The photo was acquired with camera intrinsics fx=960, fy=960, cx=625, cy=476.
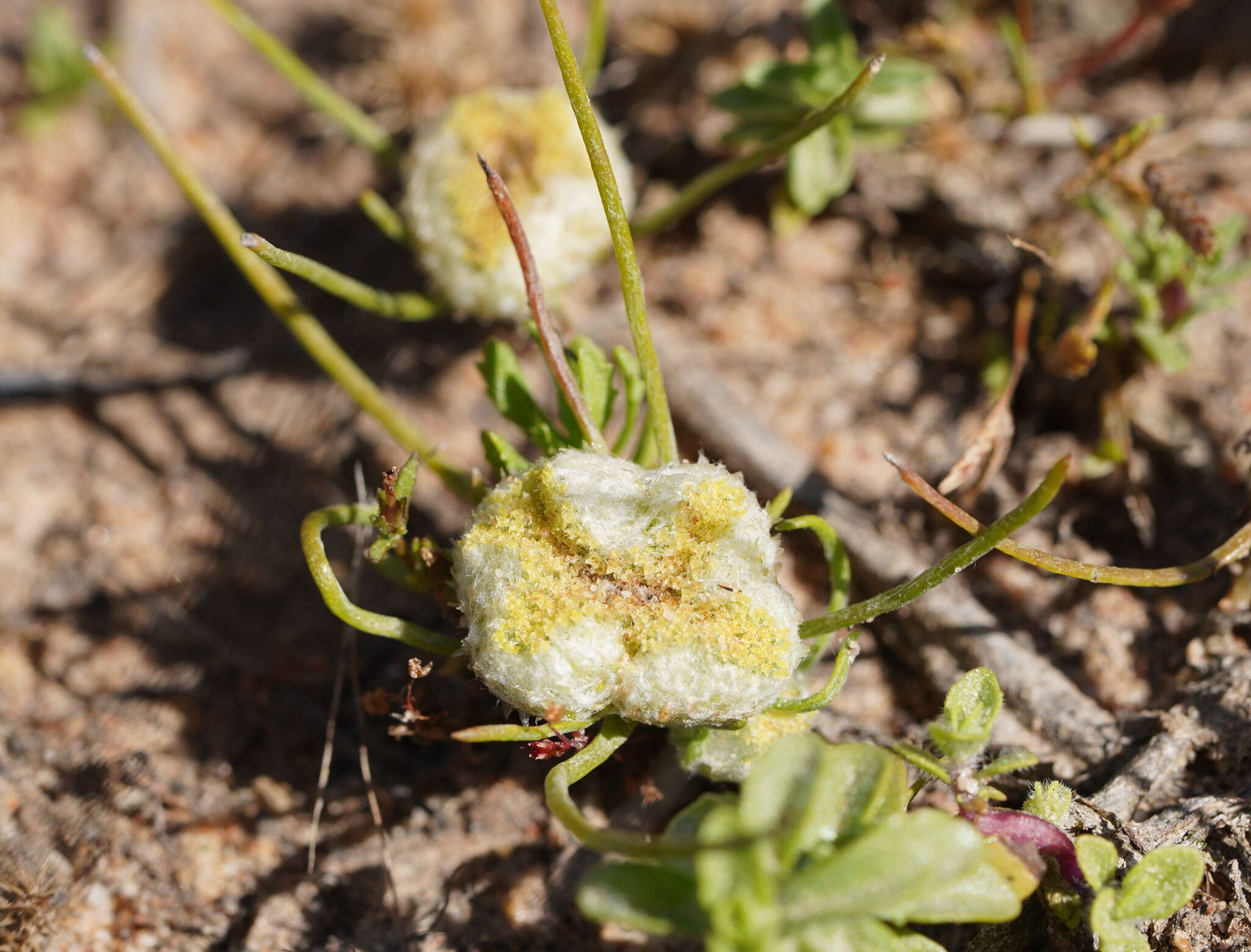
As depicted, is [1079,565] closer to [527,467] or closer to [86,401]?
[527,467]

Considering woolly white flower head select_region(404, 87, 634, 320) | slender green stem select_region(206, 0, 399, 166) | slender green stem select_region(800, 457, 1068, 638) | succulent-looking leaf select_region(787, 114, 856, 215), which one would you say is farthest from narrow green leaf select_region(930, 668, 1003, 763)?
slender green stem select_region(206, 0, 399, 166)

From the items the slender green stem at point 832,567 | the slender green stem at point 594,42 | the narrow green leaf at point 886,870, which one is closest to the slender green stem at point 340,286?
the slender green stem at point 594,42

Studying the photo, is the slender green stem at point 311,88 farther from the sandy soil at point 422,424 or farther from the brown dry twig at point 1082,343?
the brown dry twig at point 1082,343

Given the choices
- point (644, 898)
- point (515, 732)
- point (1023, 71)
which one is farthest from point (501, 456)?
point (1023, 71)

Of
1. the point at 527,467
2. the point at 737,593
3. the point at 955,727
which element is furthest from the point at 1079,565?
the point at 527,467

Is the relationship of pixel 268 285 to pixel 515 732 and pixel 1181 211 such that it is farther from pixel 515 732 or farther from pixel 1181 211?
pixel 1181 211

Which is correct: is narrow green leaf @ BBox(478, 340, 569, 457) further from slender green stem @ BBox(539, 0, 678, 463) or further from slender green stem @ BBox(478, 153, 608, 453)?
slender green stem @ BBox(539, 0, 678, 463)
